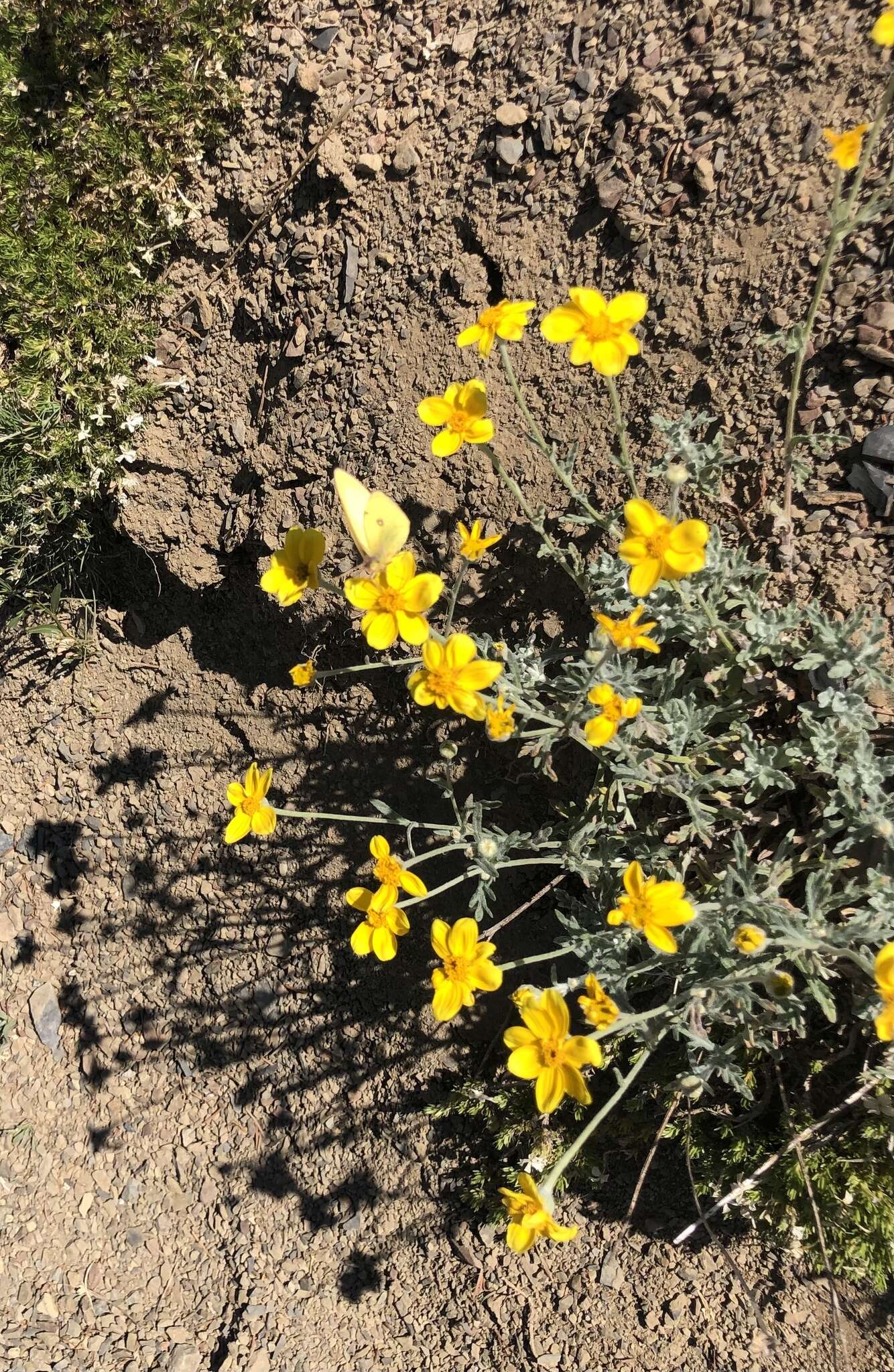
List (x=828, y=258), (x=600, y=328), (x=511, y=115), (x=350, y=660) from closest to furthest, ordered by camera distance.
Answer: (x=828, y=258) < (x=600, y=328) < (x=511, y=115) < (x=350, y=660)

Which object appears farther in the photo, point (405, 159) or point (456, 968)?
point (405, 159)

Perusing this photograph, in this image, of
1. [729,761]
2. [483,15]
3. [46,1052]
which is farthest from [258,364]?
[46,1052]

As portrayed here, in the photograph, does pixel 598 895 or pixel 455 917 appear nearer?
pixel 598 895

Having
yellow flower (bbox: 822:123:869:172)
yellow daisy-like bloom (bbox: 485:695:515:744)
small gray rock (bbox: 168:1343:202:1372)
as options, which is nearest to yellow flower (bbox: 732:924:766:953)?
yellow daisy-like bloom (bbox: 485:695:515:744)

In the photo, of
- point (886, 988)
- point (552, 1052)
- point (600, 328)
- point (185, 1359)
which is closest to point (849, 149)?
point (600, 328)

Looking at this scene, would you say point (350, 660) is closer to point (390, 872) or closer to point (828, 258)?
point (390, 872)

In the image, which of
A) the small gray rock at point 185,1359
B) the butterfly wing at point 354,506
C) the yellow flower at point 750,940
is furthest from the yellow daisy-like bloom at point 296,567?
the small gray rock at point 185,1359

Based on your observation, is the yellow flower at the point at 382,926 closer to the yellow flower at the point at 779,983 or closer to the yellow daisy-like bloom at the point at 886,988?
the yellow flower at the point at 779,983

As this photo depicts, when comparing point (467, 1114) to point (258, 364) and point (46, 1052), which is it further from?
point (258, 364)
